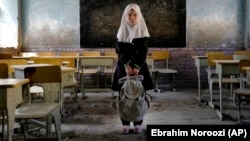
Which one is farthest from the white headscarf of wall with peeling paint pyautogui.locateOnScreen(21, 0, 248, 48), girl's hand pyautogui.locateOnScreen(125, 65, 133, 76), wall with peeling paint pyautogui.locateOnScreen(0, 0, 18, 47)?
wall with peeling paint pyautogui.locateOnScreen(0, 0, 18, 47)

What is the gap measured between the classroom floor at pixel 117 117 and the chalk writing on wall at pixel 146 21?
2.02m

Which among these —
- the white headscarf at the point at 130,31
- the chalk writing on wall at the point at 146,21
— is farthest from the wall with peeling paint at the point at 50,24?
the white headscarf at the point at 130,31

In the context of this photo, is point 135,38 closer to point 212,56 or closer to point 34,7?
point 212,56

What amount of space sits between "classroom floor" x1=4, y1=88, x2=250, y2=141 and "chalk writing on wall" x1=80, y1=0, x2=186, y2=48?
6.61ft

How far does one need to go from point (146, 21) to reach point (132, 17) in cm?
498

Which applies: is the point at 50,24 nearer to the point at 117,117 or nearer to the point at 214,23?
the point at 214,23

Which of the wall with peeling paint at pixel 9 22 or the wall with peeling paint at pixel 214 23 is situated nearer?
the wall with peeling paint at pixel 9 22

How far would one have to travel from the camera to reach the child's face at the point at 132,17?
4586mm

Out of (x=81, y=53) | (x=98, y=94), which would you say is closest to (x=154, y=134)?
(x=98, y=94)

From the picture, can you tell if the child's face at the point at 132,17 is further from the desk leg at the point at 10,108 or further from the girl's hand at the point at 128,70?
the desk leg at the point at 10,108

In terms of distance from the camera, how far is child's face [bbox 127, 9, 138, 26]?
459cm

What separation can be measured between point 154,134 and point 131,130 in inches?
121

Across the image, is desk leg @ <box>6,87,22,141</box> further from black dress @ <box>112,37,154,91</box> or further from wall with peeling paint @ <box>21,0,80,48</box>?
wall with peeling paint @ <box>21,0,80,48</box>

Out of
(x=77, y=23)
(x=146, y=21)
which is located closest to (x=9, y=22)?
(x=77, y=23)
